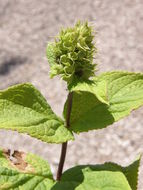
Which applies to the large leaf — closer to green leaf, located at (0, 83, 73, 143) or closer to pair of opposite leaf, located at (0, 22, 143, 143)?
pair of opposite leaf, located at (0, 22, 143, 143)

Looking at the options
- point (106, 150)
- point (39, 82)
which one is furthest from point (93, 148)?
point (39, 82)

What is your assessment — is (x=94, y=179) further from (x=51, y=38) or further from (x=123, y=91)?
(x=51, y=38)

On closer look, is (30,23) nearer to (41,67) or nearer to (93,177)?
(41,67)

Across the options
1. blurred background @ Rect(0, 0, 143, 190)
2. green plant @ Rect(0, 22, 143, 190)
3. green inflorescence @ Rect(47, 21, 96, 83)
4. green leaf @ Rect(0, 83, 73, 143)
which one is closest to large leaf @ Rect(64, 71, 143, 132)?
green plant @ Rect(0, 22, 143, 190)

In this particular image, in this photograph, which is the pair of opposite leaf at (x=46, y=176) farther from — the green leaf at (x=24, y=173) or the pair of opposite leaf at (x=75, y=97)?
the pair of opposite leaf at (x=75, y=97)

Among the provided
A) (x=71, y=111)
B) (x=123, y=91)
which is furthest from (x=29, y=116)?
(x=123, y=91)

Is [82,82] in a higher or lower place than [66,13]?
lower

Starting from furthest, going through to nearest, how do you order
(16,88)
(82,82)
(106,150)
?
1. (106,150)
2. (16,88)
3. (82,82)
